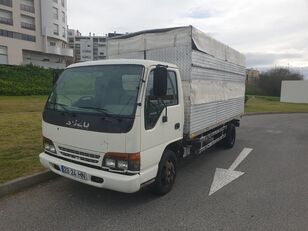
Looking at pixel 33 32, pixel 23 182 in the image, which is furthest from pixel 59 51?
pixel 23 182

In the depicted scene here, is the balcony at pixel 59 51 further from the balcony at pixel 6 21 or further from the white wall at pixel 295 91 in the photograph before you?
the white wall at pixel 295 91

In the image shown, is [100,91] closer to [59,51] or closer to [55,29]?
[55,29]

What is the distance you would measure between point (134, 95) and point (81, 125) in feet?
2.79

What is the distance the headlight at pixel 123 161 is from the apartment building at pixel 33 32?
45.0m

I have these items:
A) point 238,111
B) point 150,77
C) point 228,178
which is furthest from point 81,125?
point 238,111

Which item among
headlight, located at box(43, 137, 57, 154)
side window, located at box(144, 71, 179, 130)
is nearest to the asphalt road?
headlight, located at box(43, 137, 57, 154)

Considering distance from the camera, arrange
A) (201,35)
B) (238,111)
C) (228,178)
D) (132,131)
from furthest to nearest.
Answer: (238,111) < (228,178) < (201,35) < (132,131)

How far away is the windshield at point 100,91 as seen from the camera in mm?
3873

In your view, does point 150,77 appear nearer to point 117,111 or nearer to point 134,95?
point 134,95

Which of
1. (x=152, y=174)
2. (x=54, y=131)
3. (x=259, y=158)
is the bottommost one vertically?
(x=259, y=158)

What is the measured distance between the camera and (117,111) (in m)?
3.81

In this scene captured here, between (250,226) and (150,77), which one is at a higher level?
(150,77)

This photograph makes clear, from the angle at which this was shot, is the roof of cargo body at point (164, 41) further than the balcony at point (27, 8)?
No

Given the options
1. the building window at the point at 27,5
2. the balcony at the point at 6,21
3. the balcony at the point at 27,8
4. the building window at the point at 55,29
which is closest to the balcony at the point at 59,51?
the building window at the point at 55,29
